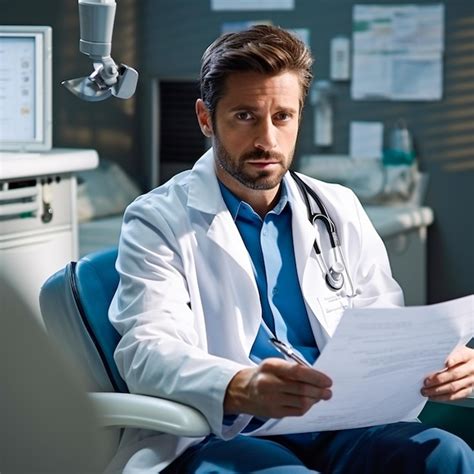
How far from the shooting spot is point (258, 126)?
163 centimetres

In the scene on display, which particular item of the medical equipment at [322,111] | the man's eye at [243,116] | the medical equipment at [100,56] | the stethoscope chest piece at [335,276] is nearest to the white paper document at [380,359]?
the stethoscope chest piece at [335,276]

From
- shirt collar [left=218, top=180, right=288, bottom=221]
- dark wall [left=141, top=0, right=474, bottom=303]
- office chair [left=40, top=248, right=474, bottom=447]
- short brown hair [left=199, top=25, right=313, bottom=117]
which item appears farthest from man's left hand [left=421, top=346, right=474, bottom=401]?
dark wall [left=141, top=0, right=474, bottom=303]

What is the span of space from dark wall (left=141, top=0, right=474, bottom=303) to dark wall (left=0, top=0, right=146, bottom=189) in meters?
0.46

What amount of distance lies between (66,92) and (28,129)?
3.95 ft

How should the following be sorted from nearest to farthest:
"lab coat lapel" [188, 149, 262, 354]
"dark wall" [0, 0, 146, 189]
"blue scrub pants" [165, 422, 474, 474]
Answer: "blue scrub pants" [165, 422, 474, 474] < "lab coat lapel" [188, 149, 262, 354] < "dark wall" [0, 0, 146, 189]

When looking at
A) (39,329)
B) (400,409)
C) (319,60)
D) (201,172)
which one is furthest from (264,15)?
(39,329)

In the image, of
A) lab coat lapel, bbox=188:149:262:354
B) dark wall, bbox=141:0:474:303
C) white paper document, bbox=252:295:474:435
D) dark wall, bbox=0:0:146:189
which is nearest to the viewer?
white paper document, bbox=252:295:474:435

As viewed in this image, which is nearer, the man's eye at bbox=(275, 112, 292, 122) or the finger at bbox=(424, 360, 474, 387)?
the finger at bbox=(424, 360, 474, 387)

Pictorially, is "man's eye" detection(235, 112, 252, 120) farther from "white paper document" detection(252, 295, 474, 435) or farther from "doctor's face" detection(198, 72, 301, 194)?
"white paper document" detection(252, 295, 474, 435)

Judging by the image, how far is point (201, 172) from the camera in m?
1.68

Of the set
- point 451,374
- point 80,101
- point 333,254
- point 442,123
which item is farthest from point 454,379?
point 80,101

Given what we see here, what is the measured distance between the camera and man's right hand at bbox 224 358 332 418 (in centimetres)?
133

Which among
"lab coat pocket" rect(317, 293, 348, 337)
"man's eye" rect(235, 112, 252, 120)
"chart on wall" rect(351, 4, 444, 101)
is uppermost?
"chart on wall" rect(351, 4, 444, 101)

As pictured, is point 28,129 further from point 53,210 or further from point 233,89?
point 233,89
